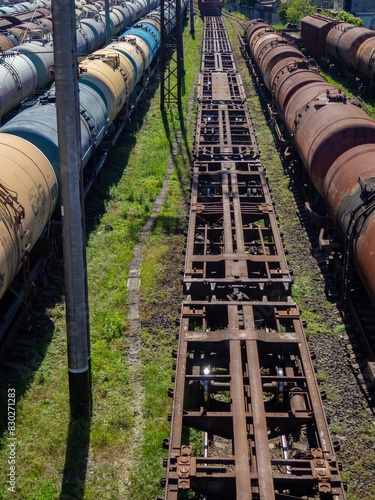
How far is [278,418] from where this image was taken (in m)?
6.54

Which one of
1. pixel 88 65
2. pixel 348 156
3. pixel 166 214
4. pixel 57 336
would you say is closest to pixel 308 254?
pixel 348 156

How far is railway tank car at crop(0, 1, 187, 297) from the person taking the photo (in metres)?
8.87

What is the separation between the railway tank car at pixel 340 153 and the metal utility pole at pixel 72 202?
5.05 metres

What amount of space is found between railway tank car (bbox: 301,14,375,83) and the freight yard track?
64.3ft

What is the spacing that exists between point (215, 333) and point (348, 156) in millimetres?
6330

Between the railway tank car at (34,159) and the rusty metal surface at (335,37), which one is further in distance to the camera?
the rusty metal surface at (335,37)

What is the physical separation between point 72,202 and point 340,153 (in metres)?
8.06

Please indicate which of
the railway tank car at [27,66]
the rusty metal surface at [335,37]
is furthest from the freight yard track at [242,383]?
the rusty metal surface at [335,37]

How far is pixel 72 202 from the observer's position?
729 cm

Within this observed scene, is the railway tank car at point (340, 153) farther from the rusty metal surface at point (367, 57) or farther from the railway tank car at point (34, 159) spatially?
the rusty metal surface at point (367, 57)

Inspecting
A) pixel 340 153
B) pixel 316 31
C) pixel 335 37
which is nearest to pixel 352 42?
pixel 335 37

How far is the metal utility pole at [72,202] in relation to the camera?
6664 millimetres

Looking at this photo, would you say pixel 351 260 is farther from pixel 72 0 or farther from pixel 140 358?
pixel 72 0

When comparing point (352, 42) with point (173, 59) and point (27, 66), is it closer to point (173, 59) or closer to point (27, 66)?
point (173, 59)
